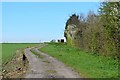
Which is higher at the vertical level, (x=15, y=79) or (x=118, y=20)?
(x=118, y=20)

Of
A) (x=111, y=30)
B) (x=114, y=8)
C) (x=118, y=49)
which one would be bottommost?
(x=118, y=49)

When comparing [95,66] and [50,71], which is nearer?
[50,71]

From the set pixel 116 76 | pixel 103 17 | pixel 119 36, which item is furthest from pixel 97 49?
pixel 116 76

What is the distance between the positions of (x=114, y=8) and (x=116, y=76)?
6932 mm

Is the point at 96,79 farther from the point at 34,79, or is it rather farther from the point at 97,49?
the point at 97,49

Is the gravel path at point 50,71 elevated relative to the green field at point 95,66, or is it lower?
lower

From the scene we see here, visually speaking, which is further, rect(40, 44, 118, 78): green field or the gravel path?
the gravel path

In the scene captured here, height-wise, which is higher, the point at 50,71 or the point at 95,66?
the point at 95,66

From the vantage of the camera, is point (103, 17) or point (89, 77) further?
point (103, 17)

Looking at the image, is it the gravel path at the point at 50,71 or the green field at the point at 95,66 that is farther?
the gravel path at the point at 50,71

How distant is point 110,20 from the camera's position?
22141mm

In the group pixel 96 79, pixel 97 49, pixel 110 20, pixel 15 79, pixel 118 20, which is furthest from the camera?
pixel 97 49

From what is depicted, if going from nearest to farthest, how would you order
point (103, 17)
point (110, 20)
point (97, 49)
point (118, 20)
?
point (118, 20) < point (110, 20) < point (103, 17) < point (97, 49)

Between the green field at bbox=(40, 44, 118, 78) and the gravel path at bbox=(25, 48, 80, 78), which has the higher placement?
the green field at bbox=(40, 44, 118, 78)
